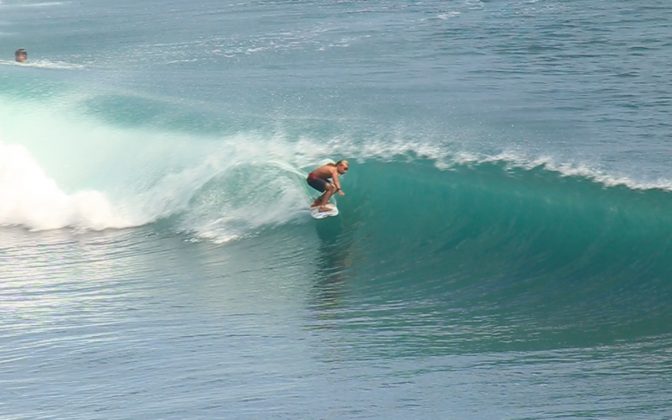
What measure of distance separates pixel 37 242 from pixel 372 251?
6.31 meters

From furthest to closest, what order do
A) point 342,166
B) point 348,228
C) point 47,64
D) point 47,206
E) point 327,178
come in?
point 47,64 < point 47,206 < point 348,228 < point 327,178 < point 342,166

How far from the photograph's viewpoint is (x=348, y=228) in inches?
836

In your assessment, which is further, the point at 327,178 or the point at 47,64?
the point at 47,64

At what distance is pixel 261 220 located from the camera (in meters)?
21.8

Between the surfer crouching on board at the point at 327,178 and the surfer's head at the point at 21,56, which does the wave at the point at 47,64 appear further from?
the surfer crouching on board at the point at 327,178

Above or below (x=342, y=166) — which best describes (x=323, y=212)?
below

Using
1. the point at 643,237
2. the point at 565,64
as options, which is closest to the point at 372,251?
the point at 643,237

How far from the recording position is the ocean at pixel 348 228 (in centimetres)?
1387

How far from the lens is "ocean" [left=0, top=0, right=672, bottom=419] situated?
13.9m

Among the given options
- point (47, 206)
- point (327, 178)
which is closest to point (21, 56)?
point (47, 206)

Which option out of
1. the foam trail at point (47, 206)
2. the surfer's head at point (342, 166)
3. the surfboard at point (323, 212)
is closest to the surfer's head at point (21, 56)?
the foam trail at point (47, 206)

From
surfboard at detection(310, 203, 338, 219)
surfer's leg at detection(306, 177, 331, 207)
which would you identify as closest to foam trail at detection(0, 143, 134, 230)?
surfboard at detection(310, 203, 338, 219)

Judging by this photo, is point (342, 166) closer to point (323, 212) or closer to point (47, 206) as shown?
point (323, 212)

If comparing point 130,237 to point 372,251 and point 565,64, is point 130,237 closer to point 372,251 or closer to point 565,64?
point 372,251
